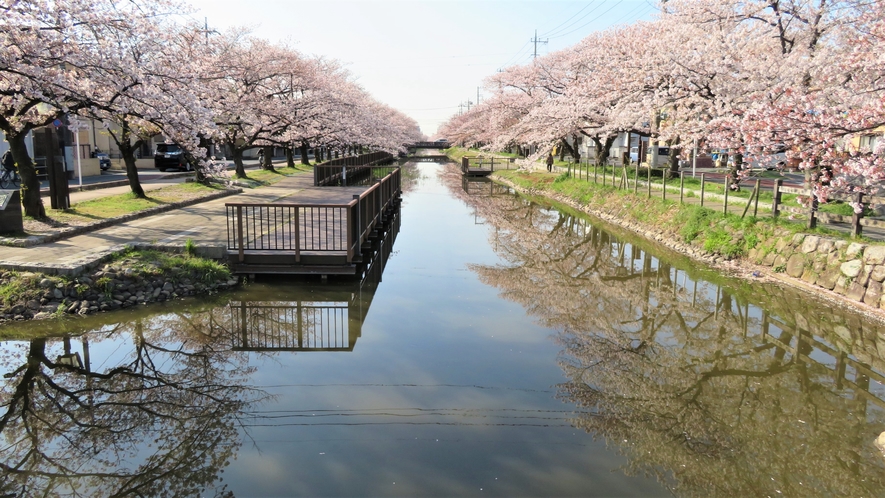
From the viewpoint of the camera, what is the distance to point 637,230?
1803cm

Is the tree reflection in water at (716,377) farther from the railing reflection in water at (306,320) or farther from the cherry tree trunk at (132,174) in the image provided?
the cherry tree trunk at (132,174)

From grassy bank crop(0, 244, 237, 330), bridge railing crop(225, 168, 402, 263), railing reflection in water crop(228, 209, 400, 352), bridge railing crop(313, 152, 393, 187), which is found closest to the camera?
railing reflection in water crop(228, 209, 400, 352)

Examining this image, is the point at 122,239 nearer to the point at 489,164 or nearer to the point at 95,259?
the point at 95,259

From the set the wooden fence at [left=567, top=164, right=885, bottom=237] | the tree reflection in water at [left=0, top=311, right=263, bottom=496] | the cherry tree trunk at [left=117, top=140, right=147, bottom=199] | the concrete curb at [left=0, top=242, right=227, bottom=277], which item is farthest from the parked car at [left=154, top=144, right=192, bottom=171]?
the tree reflection in water at [left=0, top=311, right=263, bottom=496]

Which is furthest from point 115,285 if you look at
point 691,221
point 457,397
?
point 691,221

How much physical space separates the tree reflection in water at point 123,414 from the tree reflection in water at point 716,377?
11.4 feet

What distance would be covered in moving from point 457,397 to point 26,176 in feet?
33.3

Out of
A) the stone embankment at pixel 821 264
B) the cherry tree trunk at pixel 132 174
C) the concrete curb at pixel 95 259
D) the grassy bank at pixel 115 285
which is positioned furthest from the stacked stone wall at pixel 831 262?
the cherry tree trunk at pixel 132 174

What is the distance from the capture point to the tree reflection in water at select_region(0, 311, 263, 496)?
4832 mm

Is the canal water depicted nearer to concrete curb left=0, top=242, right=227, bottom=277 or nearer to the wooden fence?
concrete curb left=0, top=242, right=227, bottom=277

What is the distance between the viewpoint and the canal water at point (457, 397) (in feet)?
16.1

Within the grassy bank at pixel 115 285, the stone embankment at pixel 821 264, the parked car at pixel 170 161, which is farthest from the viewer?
the parked car at pixel 170 161

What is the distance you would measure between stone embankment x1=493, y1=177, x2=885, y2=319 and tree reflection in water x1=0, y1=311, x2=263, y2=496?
8945mm

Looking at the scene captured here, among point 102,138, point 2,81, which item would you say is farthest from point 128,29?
point 102,138
